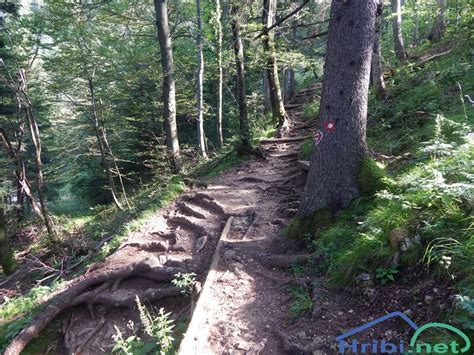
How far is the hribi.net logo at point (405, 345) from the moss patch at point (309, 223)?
1.86 metres

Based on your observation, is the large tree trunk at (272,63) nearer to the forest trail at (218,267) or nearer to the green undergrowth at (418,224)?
the forest trail at (218,267)

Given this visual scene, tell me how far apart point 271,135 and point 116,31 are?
23.9 feet

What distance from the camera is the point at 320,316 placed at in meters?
3.29

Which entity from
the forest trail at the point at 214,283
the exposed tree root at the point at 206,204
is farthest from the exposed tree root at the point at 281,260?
the exposed tree root at the point at 206,204

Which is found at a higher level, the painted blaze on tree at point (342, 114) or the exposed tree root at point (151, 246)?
the painted blaze on tree at point (342, 114)

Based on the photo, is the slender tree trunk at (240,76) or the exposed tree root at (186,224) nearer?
the exposed tree root at (186,224)

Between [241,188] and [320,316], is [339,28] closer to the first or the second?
[320,316]

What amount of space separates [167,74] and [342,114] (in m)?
6.38

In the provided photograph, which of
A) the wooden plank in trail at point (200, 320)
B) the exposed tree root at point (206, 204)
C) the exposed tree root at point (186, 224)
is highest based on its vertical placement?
the wooden plank in trail at point (200, 320)

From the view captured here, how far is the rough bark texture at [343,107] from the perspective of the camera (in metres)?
4.29

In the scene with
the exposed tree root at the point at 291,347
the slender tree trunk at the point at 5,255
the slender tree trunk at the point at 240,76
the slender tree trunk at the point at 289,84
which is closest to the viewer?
the exposed tree root at the point at 291,347

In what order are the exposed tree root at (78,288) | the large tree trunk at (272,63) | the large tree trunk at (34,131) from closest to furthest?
the exposed tree root at (78,288) → the large tree trunk at (34,131) → the large tree trunk at (272,63)

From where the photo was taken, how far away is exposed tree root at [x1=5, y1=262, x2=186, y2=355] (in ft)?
14.0

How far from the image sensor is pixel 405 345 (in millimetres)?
2523
